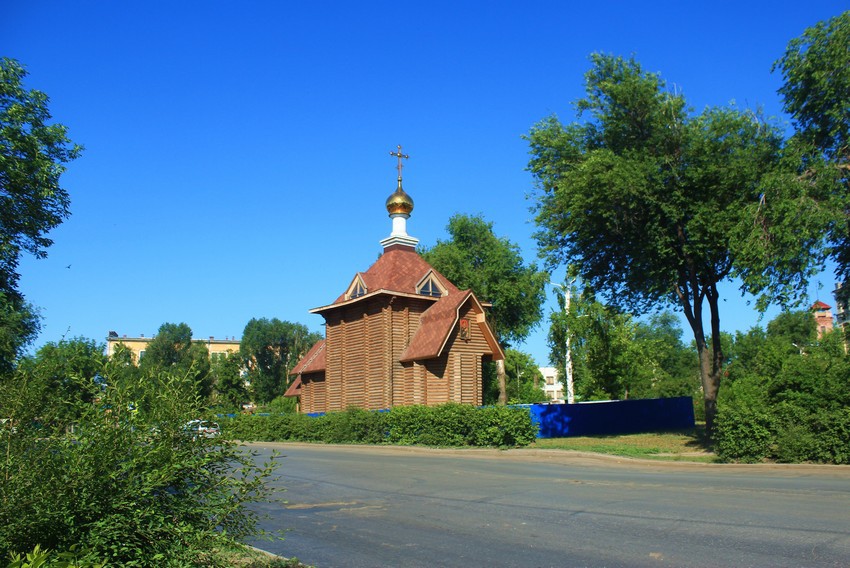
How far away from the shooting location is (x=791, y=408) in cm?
1688

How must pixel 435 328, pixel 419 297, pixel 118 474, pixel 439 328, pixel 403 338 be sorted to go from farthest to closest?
pixel 419 297
pixel 403 338
pixel 435 328
pixel 439 328
pixel 118 474

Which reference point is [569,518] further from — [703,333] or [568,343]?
[568,343]

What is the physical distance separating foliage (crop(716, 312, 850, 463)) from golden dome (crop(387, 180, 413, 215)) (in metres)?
26.6

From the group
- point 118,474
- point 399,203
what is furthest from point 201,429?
point 399,203

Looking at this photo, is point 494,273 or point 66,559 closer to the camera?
point 66,559

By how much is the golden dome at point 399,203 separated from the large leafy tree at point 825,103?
2465cm

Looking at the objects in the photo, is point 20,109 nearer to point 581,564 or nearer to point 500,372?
point 581,564

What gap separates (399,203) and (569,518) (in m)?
34.4

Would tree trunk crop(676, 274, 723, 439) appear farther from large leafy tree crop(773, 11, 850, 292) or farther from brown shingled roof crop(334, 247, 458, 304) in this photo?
brown shingled roof crop(334, 247, 458, 304)

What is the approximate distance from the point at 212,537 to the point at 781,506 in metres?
8.40

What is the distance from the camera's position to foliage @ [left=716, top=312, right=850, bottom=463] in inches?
632

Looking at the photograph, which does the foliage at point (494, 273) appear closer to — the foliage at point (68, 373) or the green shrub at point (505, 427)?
the green shrub at point (505, 427)

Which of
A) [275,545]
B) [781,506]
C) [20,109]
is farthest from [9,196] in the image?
[781,506]

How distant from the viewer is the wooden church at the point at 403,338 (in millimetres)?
35438
